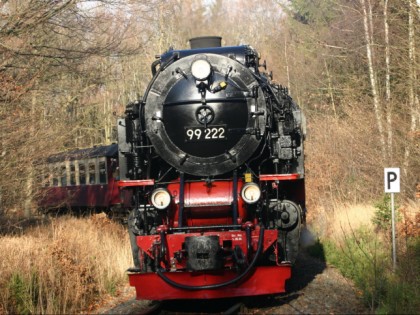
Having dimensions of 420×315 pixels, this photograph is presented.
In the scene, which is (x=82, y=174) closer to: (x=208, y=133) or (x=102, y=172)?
(x=102, y=172)

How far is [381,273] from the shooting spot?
26.9ft

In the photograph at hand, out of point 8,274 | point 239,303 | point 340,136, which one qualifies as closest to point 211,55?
point 239,303

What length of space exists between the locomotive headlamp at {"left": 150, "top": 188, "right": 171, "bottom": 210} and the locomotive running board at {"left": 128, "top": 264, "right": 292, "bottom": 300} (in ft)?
2.95

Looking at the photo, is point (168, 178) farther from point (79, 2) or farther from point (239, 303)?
point (79, 2)

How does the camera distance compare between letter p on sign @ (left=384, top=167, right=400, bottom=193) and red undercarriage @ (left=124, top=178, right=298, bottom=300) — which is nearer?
red undercarriage @ (left=124, top=178, right=298, bottom=300)

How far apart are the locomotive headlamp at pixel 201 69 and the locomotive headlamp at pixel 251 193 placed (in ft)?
4.93

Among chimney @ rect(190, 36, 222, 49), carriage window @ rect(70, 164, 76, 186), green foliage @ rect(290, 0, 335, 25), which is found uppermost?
green foliage @ rect(290, 0, 335, 25)

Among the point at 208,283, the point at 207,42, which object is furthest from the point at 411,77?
the point at 208,283

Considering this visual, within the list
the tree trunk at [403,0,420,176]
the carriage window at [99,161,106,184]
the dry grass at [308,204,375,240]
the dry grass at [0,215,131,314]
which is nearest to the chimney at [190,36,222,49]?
the dry grass at [0,215,131,314]

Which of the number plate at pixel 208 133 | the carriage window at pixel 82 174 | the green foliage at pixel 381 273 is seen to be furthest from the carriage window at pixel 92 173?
the number plate at pixel 208 133

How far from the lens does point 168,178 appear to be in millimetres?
8398

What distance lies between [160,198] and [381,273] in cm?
Result: 322

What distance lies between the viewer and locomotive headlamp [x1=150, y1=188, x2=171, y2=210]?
7.48 meters

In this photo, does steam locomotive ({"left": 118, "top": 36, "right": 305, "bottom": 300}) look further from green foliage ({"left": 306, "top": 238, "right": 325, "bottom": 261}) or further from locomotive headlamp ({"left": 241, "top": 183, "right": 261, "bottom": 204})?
green foliage ({"left": 306, "top": 238, "right": 325, "bottom": 261})
